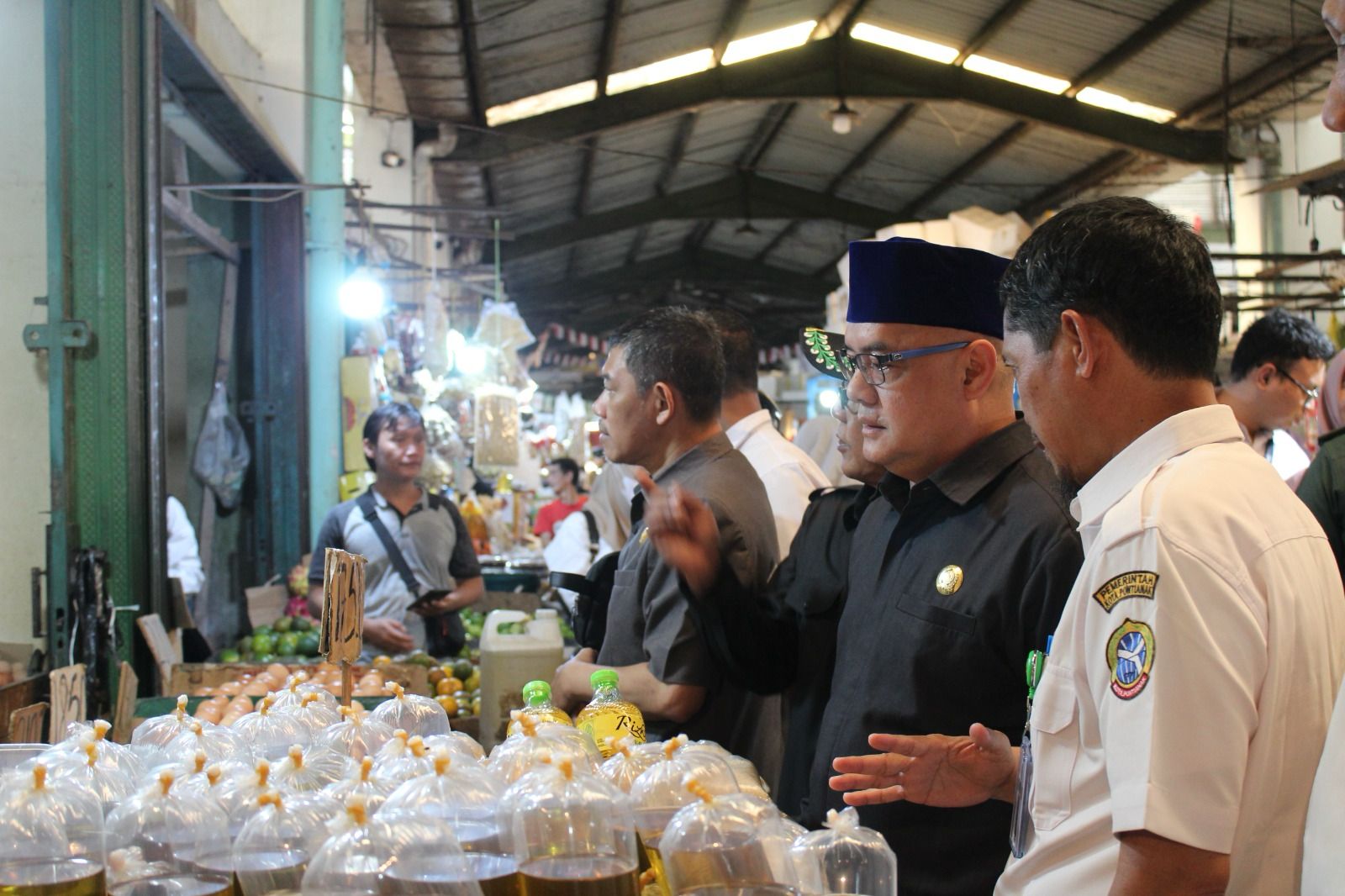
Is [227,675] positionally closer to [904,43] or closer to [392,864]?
[392,864]

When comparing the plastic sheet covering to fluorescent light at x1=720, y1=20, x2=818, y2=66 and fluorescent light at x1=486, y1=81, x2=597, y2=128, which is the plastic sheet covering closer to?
fluorescent light at x1=486, y1=81, x2=597, y2=128

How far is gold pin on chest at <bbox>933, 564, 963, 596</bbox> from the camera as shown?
1917 millimetres

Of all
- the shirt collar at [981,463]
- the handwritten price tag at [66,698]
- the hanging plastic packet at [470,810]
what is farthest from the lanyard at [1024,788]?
the handwritten price tag at [66,698]

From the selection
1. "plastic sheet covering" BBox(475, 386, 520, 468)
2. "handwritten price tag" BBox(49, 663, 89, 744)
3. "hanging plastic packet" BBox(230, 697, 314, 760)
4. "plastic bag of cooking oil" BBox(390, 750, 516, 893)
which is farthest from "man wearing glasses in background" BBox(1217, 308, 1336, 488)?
"plastic sheet covering" BBox(475, 386, 520, 468)

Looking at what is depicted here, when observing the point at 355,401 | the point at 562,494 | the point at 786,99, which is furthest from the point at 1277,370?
the point at 786,99

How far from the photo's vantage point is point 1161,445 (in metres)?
1.36

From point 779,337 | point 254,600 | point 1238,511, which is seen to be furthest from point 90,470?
point 779,337

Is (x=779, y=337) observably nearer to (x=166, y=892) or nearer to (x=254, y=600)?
(x=254, y=600)

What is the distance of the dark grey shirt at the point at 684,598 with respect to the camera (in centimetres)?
255

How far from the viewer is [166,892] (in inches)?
56.5

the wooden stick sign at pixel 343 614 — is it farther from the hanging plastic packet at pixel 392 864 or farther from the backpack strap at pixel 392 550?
the backpack strap at pixel 392 550

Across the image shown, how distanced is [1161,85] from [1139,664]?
1083 cm

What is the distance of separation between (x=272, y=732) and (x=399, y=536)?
2684 millimetres

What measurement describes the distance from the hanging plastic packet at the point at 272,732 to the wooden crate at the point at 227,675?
156 centimetres
